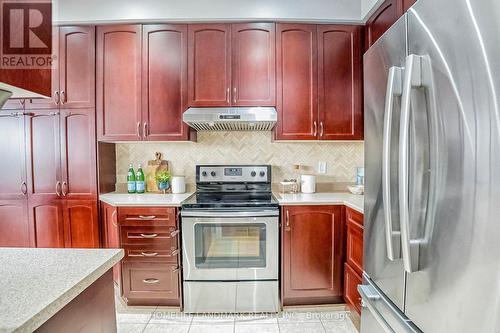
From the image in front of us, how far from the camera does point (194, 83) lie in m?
2.31

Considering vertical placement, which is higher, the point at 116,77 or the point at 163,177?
the point at 116,77

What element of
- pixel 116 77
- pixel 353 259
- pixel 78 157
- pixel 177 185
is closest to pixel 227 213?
pixel 177 185

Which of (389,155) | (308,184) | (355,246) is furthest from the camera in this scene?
(308,184)

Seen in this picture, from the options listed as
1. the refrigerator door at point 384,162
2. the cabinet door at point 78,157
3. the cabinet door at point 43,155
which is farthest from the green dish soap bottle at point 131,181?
the refrigerator door at point 384,162

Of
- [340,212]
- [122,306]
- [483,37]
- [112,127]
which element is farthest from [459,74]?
[122,306]

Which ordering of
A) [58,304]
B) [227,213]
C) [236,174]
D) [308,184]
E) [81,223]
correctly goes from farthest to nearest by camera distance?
[236,174] < [308,184] < [81,223] < [227,213] < [58,304]

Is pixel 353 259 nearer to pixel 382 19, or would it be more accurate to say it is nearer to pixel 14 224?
pixel 382 19

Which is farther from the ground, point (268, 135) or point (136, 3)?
point (136, 3)

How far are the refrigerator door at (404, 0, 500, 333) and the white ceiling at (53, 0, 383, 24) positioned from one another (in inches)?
61.8

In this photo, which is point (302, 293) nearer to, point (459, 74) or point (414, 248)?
point (414, 248)

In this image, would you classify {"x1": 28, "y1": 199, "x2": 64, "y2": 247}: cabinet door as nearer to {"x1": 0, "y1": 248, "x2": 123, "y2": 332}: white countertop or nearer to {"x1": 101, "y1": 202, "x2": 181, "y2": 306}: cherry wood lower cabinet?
{"x1": 101, "y1": 202, "x2": 181, "y2": 306}: cherry wood lower cabinet

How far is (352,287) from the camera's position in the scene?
195 cm

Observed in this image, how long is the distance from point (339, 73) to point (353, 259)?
148 cm

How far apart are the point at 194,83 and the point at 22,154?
5.05 feet
